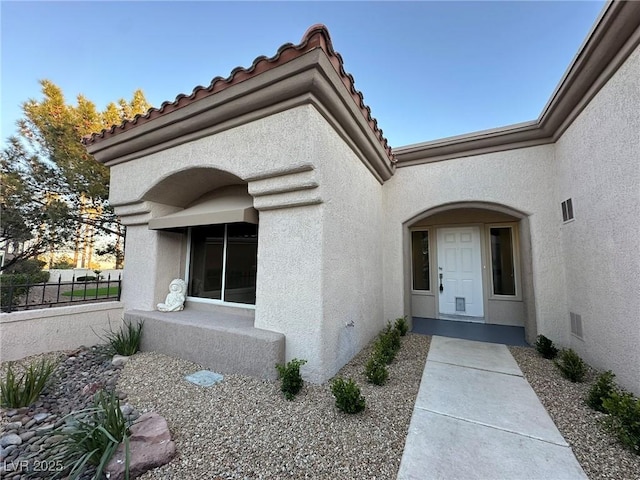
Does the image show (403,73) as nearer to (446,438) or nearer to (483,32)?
(483,32)

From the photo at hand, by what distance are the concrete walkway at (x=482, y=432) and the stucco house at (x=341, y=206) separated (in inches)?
66.7

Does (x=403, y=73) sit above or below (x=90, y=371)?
above

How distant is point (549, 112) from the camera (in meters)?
5.78

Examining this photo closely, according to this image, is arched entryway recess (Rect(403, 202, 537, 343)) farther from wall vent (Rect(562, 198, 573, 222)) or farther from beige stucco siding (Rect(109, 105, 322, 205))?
beige stucco siding (Rect(109, 105, 322, 205))

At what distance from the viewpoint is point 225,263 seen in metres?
7.15

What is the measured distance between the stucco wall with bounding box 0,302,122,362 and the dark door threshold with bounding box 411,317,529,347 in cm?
892

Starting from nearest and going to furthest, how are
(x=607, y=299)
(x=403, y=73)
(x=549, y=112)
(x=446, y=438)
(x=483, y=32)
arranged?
(x=446, y=438) < (x=607, y=299) < (x=549, y=112) < (x=483, y=32) < (x=403, y=73)

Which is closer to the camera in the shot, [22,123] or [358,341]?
[358,341]

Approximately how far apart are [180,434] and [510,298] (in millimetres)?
9834

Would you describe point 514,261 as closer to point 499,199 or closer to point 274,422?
point 499,199

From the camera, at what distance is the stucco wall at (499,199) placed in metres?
6.27

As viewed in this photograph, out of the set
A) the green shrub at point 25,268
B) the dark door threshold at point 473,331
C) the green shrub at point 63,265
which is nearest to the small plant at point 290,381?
the dark door threshold at point 473,331

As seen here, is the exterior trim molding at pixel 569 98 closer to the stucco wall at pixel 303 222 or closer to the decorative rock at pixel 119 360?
the stucco wall at pixel 303 222

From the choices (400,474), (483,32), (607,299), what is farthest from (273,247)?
(483,32)
